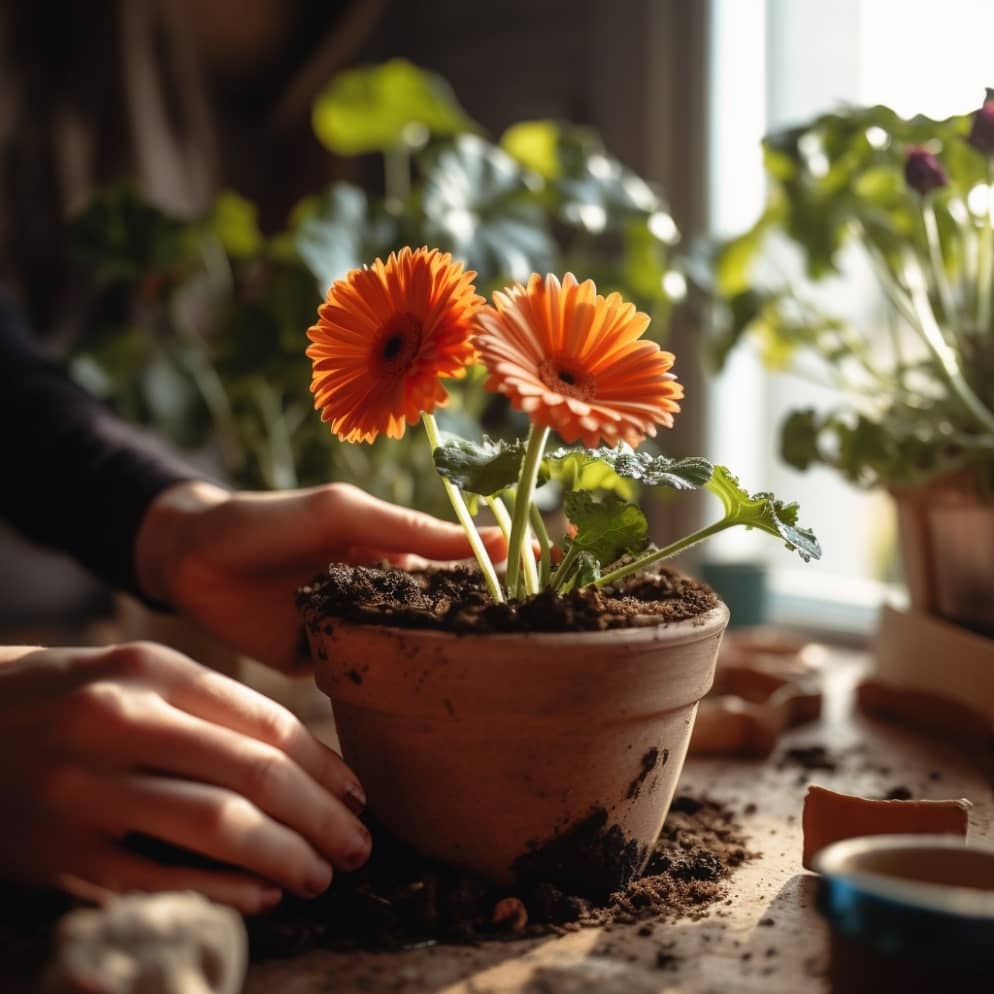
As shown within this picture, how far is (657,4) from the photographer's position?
4.99 feet

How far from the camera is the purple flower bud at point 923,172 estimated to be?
0.82 m

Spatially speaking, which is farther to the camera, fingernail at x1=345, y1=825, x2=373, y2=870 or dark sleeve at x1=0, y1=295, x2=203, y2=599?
dark sleeve at x1=0, y1=295, x2=203, y2=599

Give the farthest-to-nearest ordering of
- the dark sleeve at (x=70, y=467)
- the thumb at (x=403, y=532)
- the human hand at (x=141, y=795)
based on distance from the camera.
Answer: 1. the dark sleeve at (x=70, y=467)
2. the thumb at (x=403, y=532)
3. the human hand at (x=141, y=795)

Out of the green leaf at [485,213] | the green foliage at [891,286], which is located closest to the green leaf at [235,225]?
the green leaf at [485,213]

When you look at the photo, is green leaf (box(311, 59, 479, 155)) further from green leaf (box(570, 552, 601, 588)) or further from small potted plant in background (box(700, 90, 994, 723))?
green leaf (box(570, 552, 601, 588))

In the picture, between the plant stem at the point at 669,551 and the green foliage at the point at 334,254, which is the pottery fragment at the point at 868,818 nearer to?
the plant stem at the point at 669,551

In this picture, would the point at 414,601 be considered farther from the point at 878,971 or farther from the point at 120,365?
the point at 120,365

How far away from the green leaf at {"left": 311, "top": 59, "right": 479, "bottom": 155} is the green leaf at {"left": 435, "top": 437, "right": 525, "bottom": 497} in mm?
921

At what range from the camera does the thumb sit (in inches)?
29.9

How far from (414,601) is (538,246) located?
753 mm

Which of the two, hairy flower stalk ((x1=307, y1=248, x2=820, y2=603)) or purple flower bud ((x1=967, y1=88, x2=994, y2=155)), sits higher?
purple flower bud ((x1=967, y1=88, x2=994, y2=155))

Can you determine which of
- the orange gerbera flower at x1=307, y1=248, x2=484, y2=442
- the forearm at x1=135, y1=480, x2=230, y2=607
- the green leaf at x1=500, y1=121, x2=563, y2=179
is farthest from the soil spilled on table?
the green leaf at x1=500, y1=121, x2=563, y2=179

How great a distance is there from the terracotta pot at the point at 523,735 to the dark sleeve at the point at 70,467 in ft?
1.56

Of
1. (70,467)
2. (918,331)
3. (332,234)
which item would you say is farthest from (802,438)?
(70,467)
